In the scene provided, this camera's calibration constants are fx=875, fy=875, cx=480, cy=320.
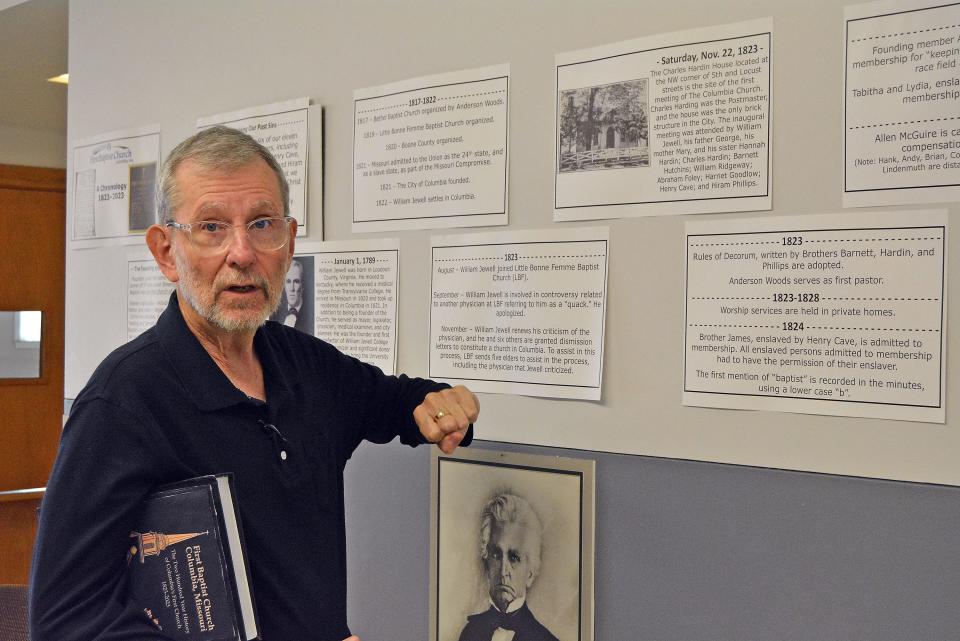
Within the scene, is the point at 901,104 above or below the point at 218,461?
above

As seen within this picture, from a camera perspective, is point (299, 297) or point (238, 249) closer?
point (238, 249)

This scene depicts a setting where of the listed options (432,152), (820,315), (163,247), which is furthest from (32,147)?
(820,315)

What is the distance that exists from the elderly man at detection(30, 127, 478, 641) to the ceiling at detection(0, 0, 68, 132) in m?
1.69

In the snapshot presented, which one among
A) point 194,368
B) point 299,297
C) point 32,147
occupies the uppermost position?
point 32,147

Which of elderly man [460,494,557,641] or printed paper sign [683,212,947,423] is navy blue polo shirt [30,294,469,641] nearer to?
elderly man [460,494,557,641]

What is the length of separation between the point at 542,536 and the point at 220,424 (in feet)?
1.98

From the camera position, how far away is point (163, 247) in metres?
→ 1.27

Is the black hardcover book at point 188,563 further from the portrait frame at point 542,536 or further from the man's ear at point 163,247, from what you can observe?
the portrait frame at point 542,536

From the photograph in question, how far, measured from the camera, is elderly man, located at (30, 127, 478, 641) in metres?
1.02

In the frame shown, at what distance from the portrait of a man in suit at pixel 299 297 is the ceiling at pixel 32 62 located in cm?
131

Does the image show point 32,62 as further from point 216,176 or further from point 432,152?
point 216,176

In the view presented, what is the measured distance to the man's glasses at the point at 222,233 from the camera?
48.4 inches

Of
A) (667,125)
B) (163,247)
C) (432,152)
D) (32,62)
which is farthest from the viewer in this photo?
(32,62)

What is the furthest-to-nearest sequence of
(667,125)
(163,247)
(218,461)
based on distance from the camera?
(667,125), (163,247), (218,461)
